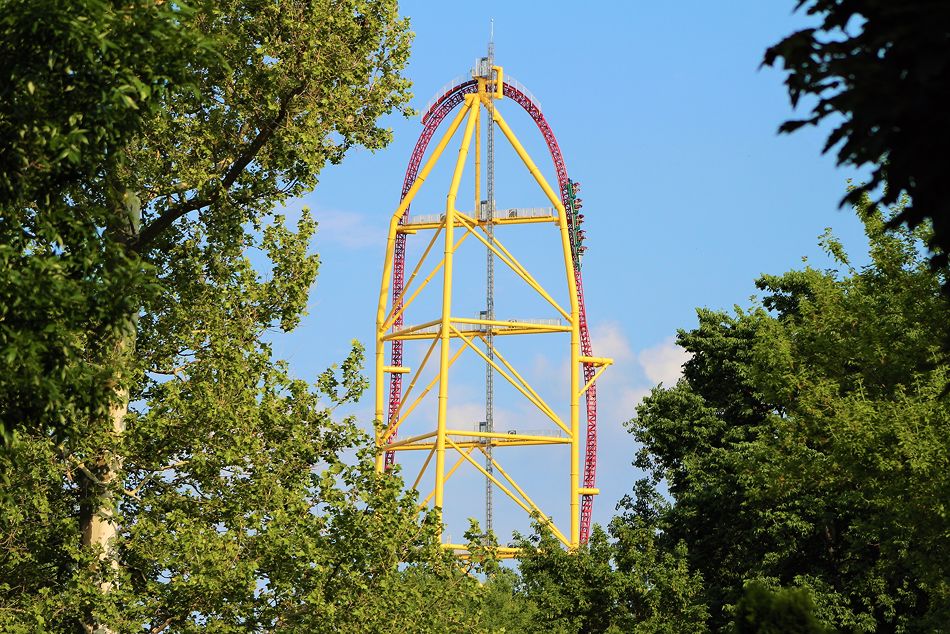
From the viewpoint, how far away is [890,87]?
581 centimetres

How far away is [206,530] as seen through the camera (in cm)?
1878

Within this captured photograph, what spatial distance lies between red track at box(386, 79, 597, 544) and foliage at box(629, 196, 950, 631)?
21.1m

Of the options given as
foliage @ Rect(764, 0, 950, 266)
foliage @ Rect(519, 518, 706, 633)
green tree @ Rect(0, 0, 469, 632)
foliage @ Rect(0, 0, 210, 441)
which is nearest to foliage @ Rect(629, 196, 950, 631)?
foliage @ Rect(519, 518, 706, 633)

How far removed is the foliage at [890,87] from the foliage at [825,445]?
655 inches

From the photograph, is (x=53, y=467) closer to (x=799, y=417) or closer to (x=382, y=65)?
(x=382, y=65)

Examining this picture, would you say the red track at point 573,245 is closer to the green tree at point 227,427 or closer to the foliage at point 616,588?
the foliage at point 616,588

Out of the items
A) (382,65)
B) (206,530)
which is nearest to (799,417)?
(382,65)

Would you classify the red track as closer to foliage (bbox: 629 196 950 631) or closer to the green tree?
foliage (bbox: 629 196 950 631)

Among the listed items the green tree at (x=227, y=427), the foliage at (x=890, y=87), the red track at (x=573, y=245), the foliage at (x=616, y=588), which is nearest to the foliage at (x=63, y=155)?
the green tree at (x=227, y=427)

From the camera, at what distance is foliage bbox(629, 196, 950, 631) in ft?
77.7

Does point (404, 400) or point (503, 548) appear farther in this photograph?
point (404, 400)

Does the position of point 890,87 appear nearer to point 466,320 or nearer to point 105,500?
point 105,500

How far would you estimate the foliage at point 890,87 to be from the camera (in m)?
5.62

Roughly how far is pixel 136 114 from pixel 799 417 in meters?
17.8
